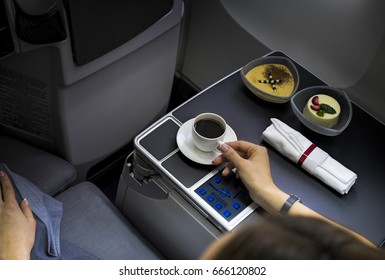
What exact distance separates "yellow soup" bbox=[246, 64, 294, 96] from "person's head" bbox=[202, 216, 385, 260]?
79 centimetres

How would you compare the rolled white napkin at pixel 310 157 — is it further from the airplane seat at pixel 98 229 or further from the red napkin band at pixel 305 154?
the airplane seat at pixel 98 229

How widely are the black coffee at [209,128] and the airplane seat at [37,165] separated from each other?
1.68 feet

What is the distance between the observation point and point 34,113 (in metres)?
1.48

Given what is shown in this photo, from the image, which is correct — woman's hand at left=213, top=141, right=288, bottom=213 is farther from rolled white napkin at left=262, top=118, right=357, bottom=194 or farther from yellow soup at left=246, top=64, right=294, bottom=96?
yellow soup at left=246, top=64, right=294, bottom=96

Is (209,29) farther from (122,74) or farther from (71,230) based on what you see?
(71,230)

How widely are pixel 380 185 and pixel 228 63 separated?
2.78 feet

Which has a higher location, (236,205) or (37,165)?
(236,205)

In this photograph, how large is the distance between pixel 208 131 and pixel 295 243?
0.67 meters

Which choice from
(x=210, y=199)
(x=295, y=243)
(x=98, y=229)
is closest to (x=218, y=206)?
(x=210, y=199)

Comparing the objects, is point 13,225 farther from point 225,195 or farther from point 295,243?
point 295,243

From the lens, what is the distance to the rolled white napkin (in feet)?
4.03

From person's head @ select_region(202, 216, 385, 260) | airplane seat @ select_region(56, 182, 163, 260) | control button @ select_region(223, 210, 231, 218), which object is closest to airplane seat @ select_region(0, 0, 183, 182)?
airplane seat @ select_region(56, 182, 163, 260)

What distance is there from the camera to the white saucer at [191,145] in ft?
4.06

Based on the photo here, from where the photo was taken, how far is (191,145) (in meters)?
1.26
